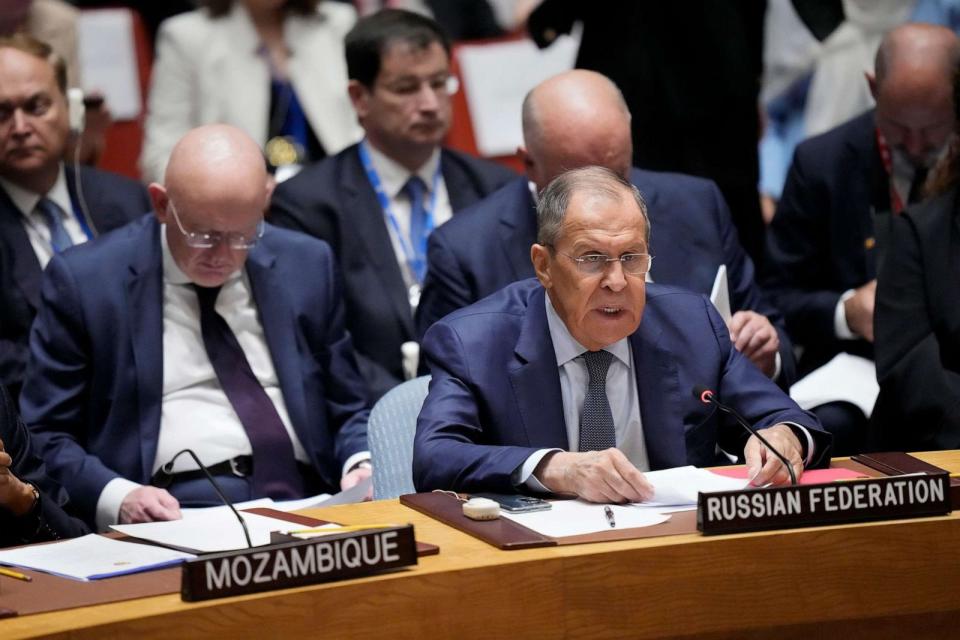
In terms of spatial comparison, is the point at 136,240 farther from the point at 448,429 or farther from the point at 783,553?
the point at 783,553

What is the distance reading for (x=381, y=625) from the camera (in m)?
2.43

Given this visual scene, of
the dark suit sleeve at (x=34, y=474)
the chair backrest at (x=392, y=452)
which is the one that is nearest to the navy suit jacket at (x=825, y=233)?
the chair backrest at (x=392, y=452)

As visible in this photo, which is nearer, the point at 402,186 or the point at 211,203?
the point at 211,203

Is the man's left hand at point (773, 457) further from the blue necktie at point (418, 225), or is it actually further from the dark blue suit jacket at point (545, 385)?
the blue necktie at point (418, 225)

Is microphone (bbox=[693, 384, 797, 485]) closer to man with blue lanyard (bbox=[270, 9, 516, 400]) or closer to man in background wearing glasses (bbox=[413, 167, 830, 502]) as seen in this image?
man in background wearing glasses (bbox=[413, 167, 830, 502])

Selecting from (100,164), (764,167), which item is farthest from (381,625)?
(764,167)

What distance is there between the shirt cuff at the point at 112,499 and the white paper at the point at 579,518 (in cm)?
126

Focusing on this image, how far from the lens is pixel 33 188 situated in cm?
470

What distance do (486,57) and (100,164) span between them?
1682 millimetres

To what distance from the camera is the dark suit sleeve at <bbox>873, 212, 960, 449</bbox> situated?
3873 mm

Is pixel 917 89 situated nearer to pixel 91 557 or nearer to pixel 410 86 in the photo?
pixel 410 86

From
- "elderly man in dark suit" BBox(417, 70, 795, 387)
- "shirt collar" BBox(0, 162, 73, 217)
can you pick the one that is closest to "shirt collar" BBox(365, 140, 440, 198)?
"elderly man in dark suit" BBox(417, 70, 795, 387)

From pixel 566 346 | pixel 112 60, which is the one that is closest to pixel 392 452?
pixel 566 346

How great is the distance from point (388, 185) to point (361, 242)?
279mm
